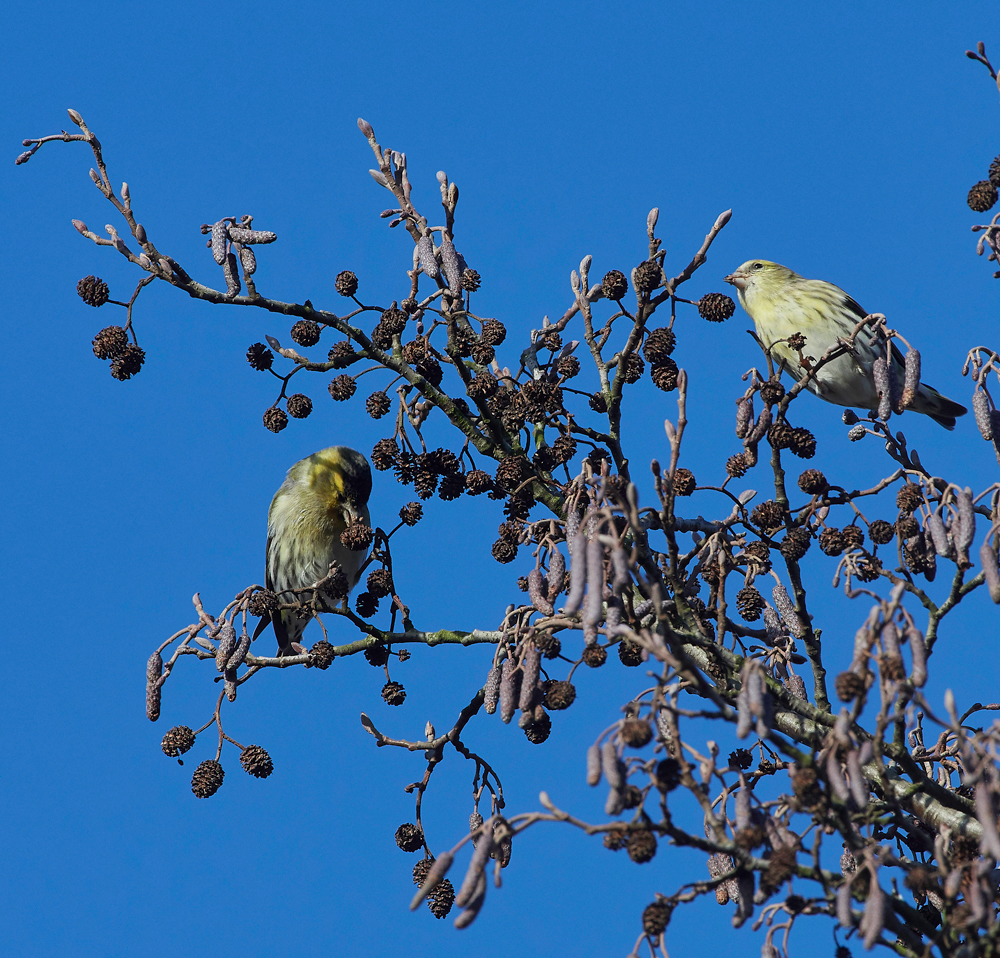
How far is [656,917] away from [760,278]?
6.69m

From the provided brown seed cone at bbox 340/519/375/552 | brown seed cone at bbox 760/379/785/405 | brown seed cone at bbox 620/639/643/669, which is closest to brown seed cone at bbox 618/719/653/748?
brown seed cone at bbox 620/639/643/669

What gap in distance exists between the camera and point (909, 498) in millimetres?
3871

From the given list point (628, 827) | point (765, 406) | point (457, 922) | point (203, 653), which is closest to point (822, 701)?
point (765, 406)

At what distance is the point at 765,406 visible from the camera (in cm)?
408

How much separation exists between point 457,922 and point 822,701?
181 centimetres

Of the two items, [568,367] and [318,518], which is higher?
[318,518]

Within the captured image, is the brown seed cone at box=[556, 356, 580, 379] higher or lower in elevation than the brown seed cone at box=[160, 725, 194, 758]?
higher

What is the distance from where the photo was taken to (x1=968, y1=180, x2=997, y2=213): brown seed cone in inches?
162

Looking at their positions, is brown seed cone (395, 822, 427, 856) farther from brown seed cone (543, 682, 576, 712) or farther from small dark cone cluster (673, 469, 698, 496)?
small dark cone cluster (673, 469, 698, 496)

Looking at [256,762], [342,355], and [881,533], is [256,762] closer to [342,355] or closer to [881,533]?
[342,355]

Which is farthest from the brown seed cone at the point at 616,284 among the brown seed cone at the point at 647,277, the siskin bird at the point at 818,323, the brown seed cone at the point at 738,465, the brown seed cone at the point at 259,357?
the siskin bird at the point at 818,323

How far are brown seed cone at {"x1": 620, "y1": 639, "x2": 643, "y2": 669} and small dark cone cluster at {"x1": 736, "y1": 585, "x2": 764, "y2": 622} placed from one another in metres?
0.55

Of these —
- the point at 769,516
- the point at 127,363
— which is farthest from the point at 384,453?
the point at 769,516

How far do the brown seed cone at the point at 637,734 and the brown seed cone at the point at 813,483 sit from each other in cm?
151
